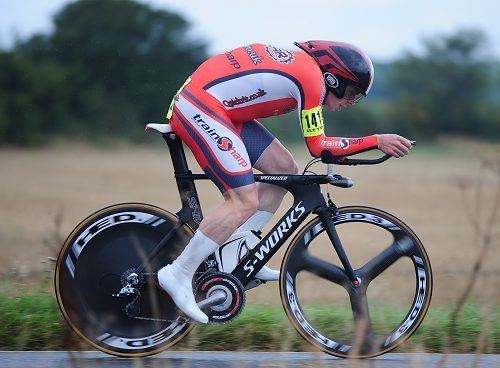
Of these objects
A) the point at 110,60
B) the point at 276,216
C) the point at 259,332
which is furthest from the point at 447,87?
the point at 259,332

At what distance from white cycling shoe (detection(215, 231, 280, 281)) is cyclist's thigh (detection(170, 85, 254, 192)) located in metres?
0.35

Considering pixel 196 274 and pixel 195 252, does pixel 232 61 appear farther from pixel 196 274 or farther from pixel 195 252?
pixel 196 274

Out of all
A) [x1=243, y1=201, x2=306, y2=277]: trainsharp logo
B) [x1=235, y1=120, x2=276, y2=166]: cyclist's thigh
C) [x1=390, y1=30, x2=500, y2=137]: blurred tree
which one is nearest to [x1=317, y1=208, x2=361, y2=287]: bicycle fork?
[x1=243, y1=201, x2=306, y2=277]: trainsharp logo

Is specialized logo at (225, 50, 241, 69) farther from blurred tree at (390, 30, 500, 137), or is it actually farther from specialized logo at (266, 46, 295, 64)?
blurred tree at (390, 30, 500, 137)

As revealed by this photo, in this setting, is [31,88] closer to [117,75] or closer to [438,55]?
[117,75]

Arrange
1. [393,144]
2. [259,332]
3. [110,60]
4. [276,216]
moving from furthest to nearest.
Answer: [110,60]
[276,216]
[259,332]
[393,144]

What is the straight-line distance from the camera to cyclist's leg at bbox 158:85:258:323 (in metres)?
5.11

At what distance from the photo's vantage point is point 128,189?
22.5 metres

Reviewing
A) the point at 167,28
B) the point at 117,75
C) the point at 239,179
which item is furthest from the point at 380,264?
the point at 167,28

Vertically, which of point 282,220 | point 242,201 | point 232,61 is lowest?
point 282,220

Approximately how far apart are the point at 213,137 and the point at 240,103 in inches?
10.0

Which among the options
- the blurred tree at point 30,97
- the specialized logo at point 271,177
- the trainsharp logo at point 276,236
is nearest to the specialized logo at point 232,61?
the specialized logo at point 271,177

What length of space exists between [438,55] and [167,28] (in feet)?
78.3

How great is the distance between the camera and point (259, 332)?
5.69 m
